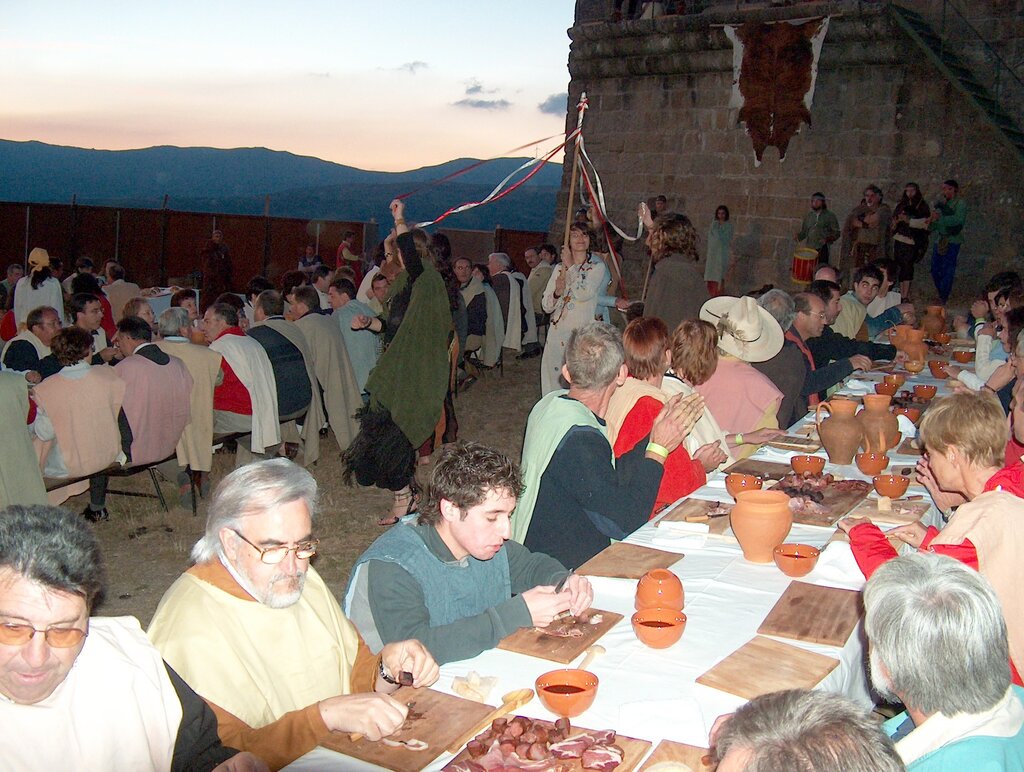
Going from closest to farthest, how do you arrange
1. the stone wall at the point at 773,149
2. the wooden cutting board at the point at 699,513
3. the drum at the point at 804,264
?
the wooden cutting board at the point at 699,513 → the stone wall at the point at 773,149 → the drum at the point at 804,264

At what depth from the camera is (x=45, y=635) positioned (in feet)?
5.79

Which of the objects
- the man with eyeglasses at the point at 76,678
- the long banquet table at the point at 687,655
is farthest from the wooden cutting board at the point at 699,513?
the man with eyeglasses at the point at 76,678

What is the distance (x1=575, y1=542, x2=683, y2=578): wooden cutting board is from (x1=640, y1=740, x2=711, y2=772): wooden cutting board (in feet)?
3.03

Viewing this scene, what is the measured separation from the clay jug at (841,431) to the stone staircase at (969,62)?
1017 centimetres

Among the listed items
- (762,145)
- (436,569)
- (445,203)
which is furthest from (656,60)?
(445,203)

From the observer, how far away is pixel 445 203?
Answer: 188 ft

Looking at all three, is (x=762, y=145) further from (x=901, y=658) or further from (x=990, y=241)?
(x=901, y=658)

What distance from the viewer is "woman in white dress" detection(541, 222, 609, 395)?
764 centimetres

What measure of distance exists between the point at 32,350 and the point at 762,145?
11578 millimetres

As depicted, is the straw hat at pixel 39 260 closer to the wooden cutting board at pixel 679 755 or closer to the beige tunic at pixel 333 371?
the beige tunic at pixel 333 371

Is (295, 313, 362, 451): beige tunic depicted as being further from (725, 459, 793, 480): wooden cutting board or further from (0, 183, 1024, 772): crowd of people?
(725, 459, 793, 480): wooden cutting board

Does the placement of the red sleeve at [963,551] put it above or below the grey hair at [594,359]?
below

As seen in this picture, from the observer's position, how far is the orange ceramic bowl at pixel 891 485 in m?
3.59

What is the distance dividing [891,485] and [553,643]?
178cm
